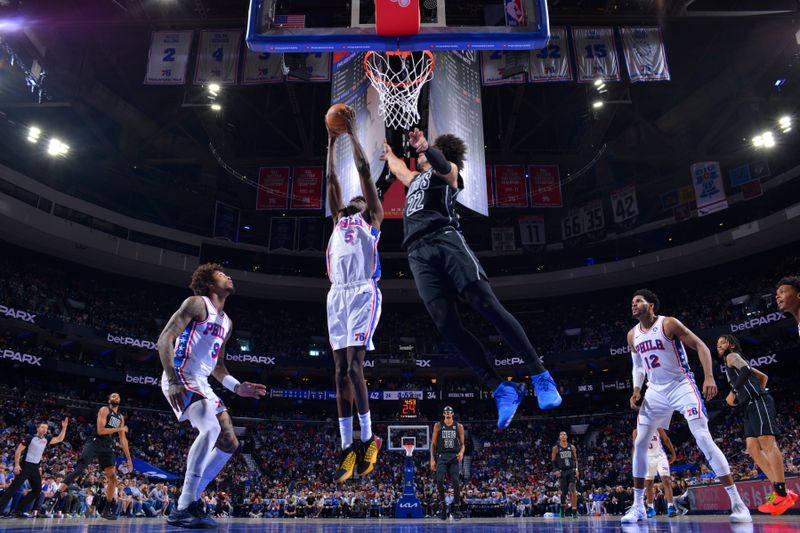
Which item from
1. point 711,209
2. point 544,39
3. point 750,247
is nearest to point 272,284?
point 711,209

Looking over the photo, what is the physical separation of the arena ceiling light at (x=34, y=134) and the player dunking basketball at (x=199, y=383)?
26.1 m

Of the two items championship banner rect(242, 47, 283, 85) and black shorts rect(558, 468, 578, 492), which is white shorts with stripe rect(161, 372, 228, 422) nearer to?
black shorts rect(558, 468, 578, 492)

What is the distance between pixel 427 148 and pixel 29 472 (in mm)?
10472

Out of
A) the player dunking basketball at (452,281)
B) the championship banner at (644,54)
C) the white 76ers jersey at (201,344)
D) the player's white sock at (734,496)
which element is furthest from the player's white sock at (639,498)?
the championship banner at (644,54)

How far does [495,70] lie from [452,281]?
13.4 meters

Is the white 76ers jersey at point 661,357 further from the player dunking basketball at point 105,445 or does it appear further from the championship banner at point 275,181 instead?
the championship banner at point 275,181

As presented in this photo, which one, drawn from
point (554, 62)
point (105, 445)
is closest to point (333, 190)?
point (105, 445)

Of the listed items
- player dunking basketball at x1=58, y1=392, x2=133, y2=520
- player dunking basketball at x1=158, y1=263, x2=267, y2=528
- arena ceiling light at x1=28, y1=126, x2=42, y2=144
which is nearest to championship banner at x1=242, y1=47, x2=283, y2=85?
player dunking basketball at x1=58, y1=392, x2=133, y2=520

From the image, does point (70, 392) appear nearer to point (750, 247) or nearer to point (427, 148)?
point (427, 148)

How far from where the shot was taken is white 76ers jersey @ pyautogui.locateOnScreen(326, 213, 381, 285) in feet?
18.8

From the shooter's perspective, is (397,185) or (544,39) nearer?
(544,39)

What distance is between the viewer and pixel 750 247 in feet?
101

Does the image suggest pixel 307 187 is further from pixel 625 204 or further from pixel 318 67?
pixel 625 204

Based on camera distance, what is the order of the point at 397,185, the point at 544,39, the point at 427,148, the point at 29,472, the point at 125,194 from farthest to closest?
the point at 125,194
the point at 397,185
the point at 29,472
the point at 544,39
the point at 427,148
